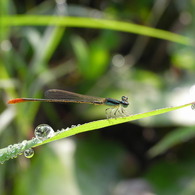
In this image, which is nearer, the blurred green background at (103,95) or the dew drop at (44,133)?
the dew drop at (44,133)

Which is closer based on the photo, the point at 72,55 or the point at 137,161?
the point at 137,161

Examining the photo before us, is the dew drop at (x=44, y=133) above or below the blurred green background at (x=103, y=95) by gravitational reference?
below

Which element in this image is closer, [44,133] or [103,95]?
[44,133]

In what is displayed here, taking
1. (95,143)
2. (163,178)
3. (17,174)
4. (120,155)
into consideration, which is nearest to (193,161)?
(163,178)

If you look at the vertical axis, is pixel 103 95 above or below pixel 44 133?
above

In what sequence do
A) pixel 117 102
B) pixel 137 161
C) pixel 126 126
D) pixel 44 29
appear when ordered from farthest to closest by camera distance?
pixel 44 29, pixel 126 126, pixel 137 161, pixel 117 102

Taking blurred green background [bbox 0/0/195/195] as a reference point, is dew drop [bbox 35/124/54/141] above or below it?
below

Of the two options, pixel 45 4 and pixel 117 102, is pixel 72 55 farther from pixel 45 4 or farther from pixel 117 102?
pixel 117 102

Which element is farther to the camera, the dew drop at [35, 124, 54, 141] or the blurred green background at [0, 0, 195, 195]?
the blurred green background at [0, 0, 195, 195]
